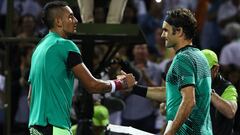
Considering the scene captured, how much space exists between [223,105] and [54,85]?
5.85 feet

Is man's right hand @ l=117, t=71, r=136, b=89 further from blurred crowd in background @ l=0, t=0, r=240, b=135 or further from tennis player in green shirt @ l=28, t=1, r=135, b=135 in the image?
blurred crowd in background @ l=0, t=0, r=240, b=135

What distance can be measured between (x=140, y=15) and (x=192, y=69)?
23.8 ft

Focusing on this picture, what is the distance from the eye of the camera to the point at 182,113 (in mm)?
6000

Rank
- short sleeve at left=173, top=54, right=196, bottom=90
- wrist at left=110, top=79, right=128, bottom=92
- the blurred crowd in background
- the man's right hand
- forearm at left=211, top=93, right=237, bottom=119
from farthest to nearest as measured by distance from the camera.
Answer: the blurred crowd in background → forearm at left=211, top=93, right=237, bottom=119 → the man's right hand → wrist at left=110, top=79, right=128, bottom=92 → short sleeve at left=173, top=54, right=196, bottom=90

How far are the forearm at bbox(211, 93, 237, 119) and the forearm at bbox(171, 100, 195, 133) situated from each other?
3.80 ft

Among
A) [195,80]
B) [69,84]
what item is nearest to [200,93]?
[195,80]

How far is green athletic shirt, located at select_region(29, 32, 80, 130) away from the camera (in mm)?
6285

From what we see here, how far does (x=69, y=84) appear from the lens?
635 centimetres

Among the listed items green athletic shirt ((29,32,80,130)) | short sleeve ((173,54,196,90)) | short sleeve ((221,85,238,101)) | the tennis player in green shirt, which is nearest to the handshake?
the tennis player in green shirt

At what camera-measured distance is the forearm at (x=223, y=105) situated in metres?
7.19

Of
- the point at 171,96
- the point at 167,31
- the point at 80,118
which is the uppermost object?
the point at 167,31

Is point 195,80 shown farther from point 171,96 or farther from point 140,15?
point 140,15

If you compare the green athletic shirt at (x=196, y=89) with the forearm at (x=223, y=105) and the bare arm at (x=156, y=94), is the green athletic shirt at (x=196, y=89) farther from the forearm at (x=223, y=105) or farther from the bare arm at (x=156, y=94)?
the bare arm at (x=156, y=94)

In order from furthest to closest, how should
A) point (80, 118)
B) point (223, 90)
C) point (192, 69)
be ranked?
point (80, 118) < point (223, 90) < point (192, 69)
